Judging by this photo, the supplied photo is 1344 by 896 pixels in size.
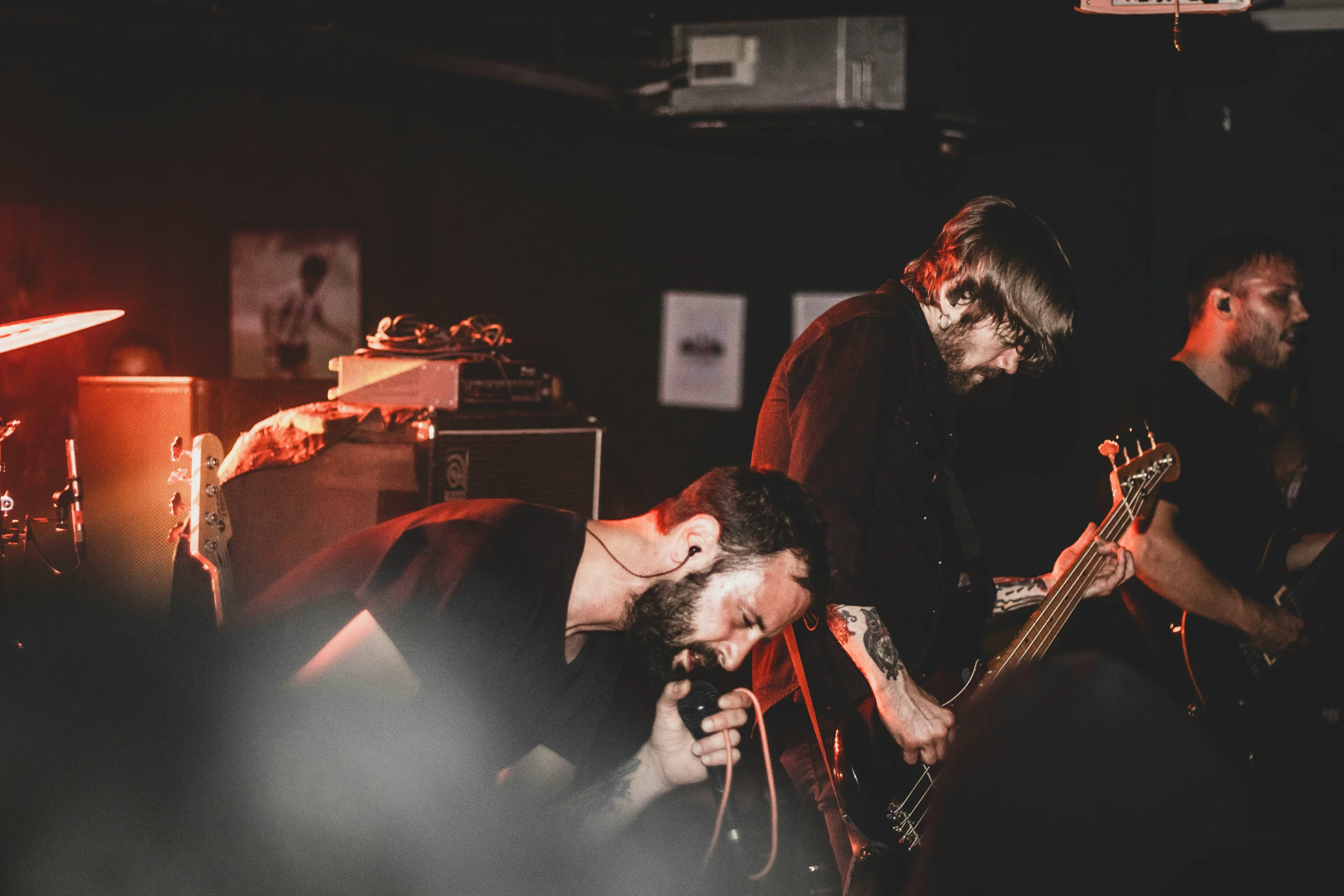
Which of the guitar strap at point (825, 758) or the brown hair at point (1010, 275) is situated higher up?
the brown hair at point (1010, 275)

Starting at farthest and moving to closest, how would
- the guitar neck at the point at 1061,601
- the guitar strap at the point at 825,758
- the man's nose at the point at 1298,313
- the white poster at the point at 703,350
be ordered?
the white poster at the point at 703,350, the man's nose at the point at 1298,313, the guitar neck at the point at 1061,601, the guitar strap at the point at 825,758

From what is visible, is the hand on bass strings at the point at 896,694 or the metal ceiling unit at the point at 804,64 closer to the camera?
the hand on bass strings at the point at 896,694

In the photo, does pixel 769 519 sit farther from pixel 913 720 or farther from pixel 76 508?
pixel 76 508

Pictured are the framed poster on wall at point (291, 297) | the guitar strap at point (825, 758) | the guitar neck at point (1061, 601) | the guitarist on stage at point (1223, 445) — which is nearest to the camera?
the guitar strap at point (825, 758)

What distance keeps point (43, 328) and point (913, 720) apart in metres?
2.01

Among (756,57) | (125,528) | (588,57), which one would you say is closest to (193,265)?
(588,57)

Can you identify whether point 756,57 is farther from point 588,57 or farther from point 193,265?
point 193,265

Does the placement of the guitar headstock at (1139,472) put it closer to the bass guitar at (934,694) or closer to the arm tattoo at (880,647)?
the bass guitar at (934,694)

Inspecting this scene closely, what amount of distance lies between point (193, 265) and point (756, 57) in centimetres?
306

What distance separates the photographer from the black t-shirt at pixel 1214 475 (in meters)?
2.62

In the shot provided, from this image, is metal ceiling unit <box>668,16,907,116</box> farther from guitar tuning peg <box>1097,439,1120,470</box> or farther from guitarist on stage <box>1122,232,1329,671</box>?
guitar tuning peg <box>1097,439,1120,470</box>

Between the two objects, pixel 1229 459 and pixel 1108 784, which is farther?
pixel 1229 459

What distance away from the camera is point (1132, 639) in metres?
3.09

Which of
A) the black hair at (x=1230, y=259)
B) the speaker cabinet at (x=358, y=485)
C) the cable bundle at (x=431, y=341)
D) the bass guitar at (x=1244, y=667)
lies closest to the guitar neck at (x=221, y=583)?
the speaker cabinet at (x=358, y=485)
